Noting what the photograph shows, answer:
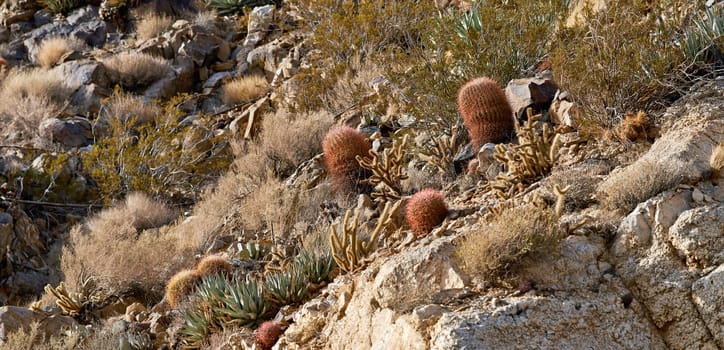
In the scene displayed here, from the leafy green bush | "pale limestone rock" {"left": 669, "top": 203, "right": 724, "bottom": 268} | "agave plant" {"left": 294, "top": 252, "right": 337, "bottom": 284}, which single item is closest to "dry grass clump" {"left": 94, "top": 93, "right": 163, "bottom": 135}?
the leafy green bush

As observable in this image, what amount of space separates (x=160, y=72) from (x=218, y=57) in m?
1.18

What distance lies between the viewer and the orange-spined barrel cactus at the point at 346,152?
1002 centimetres

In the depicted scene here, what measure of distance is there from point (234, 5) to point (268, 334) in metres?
12.8

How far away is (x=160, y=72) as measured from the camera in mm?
16422

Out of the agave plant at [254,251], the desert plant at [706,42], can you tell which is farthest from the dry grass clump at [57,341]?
the desert plant at [706,42]

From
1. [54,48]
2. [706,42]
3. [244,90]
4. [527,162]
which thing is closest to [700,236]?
[527,162]

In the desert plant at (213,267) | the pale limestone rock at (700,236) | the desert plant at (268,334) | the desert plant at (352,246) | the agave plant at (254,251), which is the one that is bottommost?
the agave plant at (254,251)

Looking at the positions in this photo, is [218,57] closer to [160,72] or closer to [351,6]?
[160,72]

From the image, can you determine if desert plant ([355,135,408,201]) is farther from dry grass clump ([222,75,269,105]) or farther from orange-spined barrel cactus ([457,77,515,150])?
dry grass clump ([222,75,269,105])

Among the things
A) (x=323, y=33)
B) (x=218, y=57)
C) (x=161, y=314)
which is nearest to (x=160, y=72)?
(x=218, y=57)

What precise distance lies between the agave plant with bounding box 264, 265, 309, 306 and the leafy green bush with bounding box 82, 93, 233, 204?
5.33 m

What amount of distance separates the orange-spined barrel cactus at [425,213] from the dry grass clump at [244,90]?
7964 mm

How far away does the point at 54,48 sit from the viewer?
57.7 feet

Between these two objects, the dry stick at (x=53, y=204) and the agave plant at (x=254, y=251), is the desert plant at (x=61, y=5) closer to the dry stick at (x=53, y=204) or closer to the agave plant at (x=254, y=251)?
the dry stick at (x=53, y=204)
